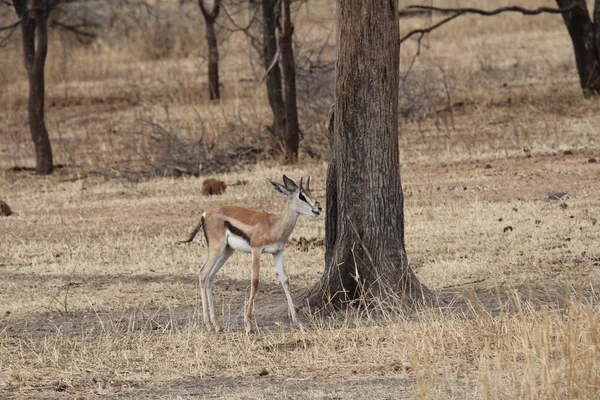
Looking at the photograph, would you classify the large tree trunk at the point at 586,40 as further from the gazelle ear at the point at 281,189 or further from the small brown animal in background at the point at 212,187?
the gazelle ear at the point at 281,189

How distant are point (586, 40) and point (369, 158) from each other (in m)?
14.7

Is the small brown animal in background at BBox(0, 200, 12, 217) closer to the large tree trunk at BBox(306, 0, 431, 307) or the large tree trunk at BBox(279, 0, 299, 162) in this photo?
the large tree trunk at BBox(279, 0, 299, 162)

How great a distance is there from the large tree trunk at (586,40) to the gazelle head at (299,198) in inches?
601

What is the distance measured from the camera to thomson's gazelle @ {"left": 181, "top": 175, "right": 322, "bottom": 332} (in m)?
8.06

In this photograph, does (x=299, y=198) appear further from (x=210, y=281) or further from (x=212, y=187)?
(x=212, y=187)

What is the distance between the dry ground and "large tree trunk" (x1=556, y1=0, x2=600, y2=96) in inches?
24.6

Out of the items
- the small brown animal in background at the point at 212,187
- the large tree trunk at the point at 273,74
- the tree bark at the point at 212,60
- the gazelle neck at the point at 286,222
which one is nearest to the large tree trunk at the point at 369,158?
the gazelle neck at the point at 286,222

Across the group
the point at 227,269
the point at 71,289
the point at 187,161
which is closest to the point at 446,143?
the point at 187,161

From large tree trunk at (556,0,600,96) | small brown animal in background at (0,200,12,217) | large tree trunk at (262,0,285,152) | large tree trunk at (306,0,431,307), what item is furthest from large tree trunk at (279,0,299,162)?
large tree trunk at (306,0,431,307)

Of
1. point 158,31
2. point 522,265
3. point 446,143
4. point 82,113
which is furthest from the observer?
point 158,31

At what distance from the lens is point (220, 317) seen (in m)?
8.98

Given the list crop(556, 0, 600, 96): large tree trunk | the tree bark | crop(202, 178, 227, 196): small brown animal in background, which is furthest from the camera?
the tree bark

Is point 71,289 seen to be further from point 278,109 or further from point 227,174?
point 278,109

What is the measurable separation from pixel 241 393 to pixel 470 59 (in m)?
23.8
